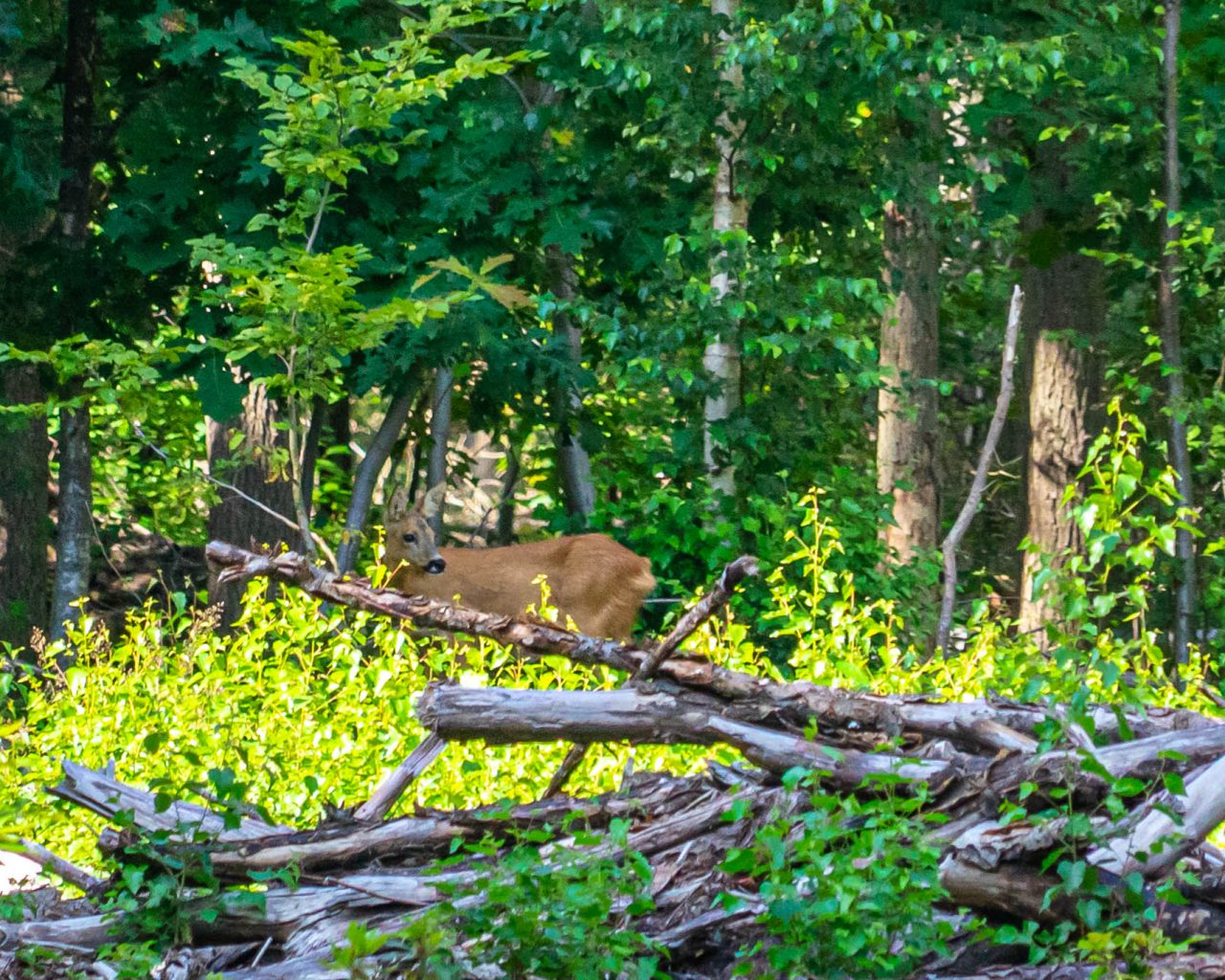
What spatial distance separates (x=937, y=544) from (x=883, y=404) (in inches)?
67.7

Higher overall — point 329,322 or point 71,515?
point 329,322

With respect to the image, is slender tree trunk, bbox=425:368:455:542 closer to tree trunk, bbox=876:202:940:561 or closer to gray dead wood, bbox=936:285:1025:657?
tree trunk, bbox=876:202:940:561

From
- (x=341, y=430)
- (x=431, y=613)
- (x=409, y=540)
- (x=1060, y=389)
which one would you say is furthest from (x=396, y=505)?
(x=431, y=613)

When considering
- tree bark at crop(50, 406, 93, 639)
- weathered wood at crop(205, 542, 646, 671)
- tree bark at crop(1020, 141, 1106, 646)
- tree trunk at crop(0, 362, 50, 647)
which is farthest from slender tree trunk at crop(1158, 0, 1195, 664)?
tree trunk at crop(0, 362, 50, 647)

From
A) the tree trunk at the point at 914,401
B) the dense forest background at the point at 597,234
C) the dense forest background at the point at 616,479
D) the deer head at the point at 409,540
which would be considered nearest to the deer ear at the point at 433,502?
the deer head at the point at 409,540

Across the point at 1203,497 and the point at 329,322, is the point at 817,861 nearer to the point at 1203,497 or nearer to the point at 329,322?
the point at 329,322

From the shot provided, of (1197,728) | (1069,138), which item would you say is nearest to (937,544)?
(1069,138)

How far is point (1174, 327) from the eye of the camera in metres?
11.5

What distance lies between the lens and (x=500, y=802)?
5.22 metres

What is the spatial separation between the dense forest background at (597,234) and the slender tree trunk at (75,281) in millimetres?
25

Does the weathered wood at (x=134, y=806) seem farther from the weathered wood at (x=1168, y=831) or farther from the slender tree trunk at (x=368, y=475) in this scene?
the slender tree trunk at (x=368, y=475)

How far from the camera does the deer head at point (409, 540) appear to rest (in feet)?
38.9

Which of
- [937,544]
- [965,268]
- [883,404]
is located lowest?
[937,544]

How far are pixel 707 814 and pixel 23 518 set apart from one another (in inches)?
391
